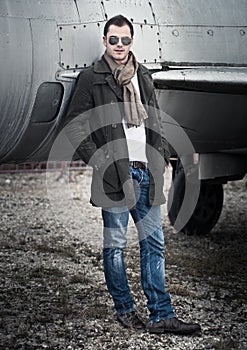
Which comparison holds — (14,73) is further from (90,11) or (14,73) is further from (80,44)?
(90,11)

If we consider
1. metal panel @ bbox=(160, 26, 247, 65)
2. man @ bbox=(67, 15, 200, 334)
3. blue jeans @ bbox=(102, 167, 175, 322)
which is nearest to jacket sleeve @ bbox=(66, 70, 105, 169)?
man @ bbox=(67, 15, 200, 334)

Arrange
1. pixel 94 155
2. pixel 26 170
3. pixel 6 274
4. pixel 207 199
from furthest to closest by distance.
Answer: pixel 26 170
pixel 207 199
pixel 6 274
pixel 94 155

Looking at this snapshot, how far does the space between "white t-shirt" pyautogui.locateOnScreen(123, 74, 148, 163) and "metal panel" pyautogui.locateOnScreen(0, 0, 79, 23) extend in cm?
64

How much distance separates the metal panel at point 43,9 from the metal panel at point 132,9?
0.88ft

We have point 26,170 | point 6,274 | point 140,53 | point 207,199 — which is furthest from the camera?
point 26,170

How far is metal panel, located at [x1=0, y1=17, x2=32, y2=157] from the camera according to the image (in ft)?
14.3

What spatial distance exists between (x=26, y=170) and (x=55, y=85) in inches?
319

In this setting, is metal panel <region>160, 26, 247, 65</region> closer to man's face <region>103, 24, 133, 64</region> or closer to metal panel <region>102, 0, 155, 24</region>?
metal panel <region>102, 0, 155, 24</region>

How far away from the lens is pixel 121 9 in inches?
193

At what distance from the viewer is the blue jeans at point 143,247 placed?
4504 mm

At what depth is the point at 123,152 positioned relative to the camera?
4.36m

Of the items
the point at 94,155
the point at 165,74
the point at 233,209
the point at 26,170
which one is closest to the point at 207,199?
the point at 233,209

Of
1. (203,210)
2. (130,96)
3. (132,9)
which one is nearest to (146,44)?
(132,9)

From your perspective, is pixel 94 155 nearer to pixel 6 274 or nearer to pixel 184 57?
pixel 184 57
